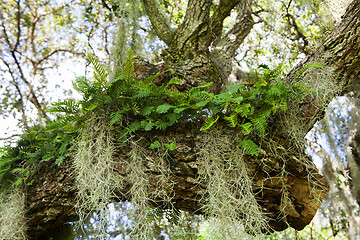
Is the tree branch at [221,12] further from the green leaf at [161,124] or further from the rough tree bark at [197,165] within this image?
the green leaf at [161,124]

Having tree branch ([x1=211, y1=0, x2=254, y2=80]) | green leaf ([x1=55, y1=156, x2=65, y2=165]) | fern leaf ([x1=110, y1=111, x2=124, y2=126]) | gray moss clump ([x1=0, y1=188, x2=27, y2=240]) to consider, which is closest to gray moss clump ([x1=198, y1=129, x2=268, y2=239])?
fern leaf ([x1=110, y1=111, x2=124, y2=126])

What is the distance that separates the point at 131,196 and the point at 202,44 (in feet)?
4.29

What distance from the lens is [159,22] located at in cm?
252

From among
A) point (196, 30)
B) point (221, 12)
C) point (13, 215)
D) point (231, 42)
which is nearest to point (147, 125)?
point (196, 30)

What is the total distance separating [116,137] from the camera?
66.3 inches

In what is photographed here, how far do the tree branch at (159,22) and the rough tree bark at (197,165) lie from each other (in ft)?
0.45

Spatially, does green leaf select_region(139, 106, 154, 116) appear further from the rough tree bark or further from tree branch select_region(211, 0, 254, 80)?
tree branch select_region(211, 0, 254, 80)

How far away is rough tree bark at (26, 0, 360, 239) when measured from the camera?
5.43 ft

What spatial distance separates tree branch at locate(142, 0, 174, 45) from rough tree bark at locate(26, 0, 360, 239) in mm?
136

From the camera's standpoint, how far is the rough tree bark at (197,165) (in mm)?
1654

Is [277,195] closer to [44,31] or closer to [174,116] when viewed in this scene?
[174,116]

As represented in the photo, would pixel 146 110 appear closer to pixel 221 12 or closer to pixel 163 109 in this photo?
pixel 163 109

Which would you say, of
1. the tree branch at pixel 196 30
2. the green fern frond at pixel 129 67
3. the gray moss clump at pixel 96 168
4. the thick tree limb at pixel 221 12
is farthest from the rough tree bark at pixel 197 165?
the green fern frond at pixel 129 67

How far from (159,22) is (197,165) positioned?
1.50m
